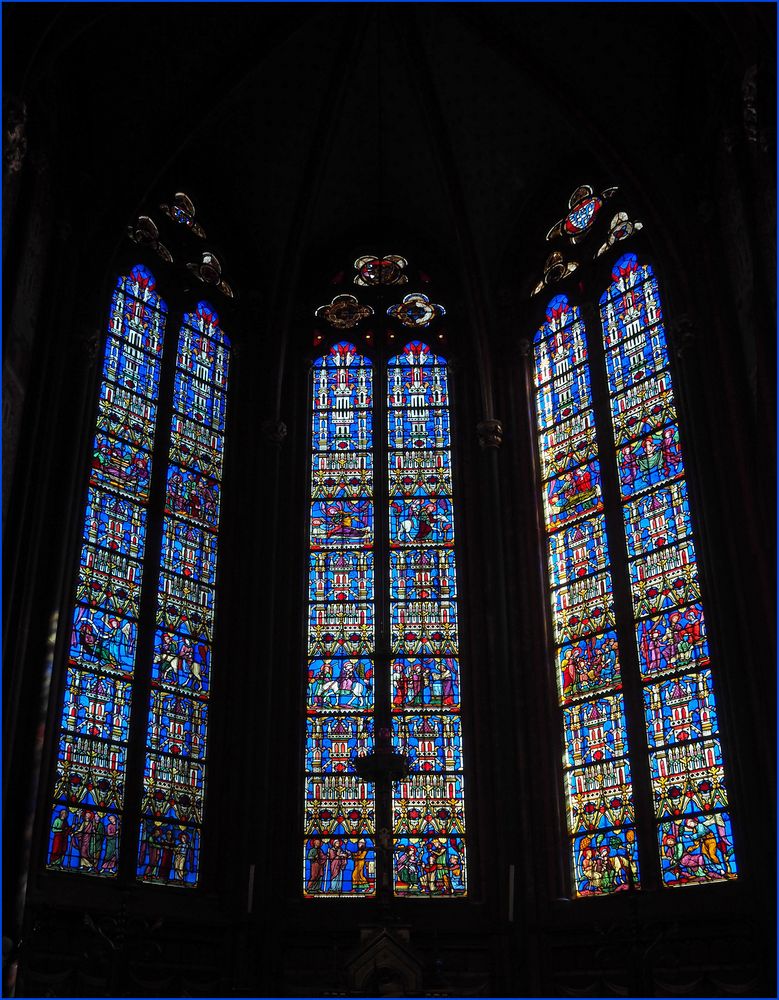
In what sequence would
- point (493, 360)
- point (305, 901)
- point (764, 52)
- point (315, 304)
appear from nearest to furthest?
1. point (764, 52)
2. point (305, 901)
3. point (493, 360)
4. point (315, 304)

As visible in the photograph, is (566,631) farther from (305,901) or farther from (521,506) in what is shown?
(305,901)

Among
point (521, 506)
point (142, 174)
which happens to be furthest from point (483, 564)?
point (142, 174)

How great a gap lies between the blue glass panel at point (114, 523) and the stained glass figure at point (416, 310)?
16.9 ft

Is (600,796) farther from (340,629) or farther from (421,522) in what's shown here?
(421,522)

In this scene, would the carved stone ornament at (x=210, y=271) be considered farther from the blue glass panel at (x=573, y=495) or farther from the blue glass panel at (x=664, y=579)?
the blue glass panel at (x=664, y=579)

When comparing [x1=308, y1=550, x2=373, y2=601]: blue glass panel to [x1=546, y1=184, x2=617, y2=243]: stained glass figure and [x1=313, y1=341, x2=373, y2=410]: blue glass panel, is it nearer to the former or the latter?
[x1=313, y1=341, x2=373, y2=410]: blue glass panel

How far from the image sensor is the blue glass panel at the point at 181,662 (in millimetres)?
13930

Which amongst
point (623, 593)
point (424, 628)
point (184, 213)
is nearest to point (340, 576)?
point (424, 628)

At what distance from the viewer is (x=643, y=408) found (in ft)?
48.8

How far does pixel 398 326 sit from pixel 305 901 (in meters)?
8.22

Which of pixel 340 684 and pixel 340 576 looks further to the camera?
pixel 340 576

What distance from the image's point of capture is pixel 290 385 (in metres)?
16.7

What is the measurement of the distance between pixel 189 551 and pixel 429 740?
12.4 ft

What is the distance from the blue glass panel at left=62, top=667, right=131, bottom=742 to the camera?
12.8 meters
